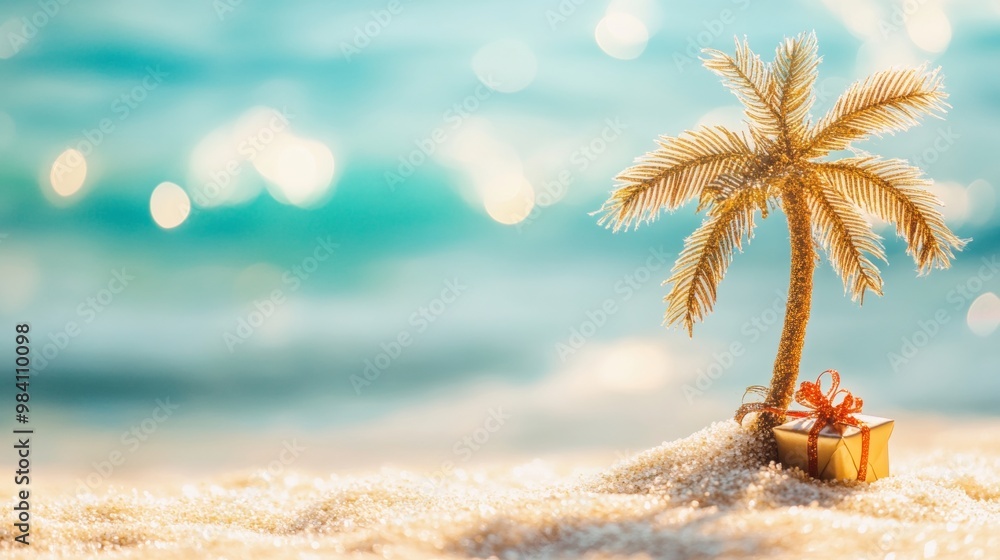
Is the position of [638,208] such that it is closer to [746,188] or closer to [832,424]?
[746,188]

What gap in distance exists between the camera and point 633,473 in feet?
20.2

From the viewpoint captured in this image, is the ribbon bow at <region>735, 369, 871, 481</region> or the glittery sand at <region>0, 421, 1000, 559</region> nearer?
the glittery sand at <region>0, 421, 1000, 559</region>

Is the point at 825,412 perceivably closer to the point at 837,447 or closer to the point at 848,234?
the point at 837,447

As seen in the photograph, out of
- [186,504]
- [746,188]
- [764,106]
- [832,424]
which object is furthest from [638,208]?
[186,504]

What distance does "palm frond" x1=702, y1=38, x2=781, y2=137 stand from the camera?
602 centimetres

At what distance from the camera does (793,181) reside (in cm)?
600

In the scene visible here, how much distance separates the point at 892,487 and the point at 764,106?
271 cm

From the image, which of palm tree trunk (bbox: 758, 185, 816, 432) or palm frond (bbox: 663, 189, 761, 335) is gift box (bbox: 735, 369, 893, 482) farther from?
palm frond (bbox: 663, 189, 761, 335)

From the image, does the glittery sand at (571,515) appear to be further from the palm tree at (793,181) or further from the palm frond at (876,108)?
the palm frond at (876,108)

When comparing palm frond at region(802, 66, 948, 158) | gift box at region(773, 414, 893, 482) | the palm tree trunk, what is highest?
palm frond at region(802, 66, 948, 158)

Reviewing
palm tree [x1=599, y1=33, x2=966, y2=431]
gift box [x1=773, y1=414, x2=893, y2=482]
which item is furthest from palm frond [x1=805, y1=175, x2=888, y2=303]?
gift box [x1=773, y1=414, x2=893, y2=482]

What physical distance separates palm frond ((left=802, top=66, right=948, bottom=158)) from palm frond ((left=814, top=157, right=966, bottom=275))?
0.16 meters

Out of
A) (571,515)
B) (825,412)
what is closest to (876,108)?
(825,412)

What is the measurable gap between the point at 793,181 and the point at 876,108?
0.77 m
